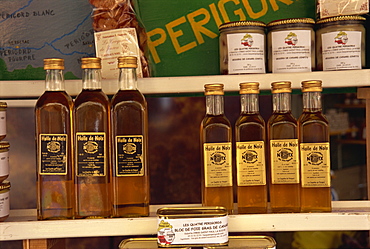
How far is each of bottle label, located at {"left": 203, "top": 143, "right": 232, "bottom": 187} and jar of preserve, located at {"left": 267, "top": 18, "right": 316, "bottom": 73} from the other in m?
0.26

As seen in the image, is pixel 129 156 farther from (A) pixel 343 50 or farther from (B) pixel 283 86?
(A) pixel 343 50

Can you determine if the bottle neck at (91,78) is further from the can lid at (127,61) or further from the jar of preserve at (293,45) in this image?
the jar of preserve at (293,45)

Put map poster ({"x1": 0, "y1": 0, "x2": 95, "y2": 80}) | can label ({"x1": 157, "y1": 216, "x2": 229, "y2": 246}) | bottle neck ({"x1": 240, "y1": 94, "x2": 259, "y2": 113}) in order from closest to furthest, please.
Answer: can label ({"x1": 157, "y1": 216, "x2": 229, "y2": 246}), bottle neck ({"x1": 240, "y1": 94, "x2": 259, "y2": 113}), map poster ({"x1": 0, "y1": 0, "x2": 95, "y2": 80})

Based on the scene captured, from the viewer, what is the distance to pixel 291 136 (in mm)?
1113

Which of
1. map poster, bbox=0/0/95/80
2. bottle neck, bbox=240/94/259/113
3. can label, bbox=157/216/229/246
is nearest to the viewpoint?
can label, bbox=157/216/229/246

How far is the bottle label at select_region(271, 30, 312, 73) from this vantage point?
1.16m

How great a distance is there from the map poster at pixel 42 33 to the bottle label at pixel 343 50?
717 millimetres

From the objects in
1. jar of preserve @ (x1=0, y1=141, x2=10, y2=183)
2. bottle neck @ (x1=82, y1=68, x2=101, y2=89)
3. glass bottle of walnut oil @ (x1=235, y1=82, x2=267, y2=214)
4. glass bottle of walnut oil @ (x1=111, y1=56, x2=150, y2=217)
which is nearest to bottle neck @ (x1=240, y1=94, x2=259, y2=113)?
glass bottle of walnut oil @ (x1=235, y1=82, x2=267, y2=214)

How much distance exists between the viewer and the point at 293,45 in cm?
116

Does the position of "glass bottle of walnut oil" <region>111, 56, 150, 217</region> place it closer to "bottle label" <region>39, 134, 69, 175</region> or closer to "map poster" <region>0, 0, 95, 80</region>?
"bottle label" <region>39, 134, 69, 175</region>

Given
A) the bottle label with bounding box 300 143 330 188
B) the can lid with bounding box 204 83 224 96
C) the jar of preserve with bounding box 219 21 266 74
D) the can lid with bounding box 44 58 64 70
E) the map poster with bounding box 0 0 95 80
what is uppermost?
the map poster with bounding box 0 0 95 80

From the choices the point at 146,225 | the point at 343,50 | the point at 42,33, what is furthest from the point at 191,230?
the point at 42,33

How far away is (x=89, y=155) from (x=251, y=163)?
0.40 meters

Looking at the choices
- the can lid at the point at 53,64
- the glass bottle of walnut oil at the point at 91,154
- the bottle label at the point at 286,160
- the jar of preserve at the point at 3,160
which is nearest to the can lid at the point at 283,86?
the bottle label at the point at 286,160
